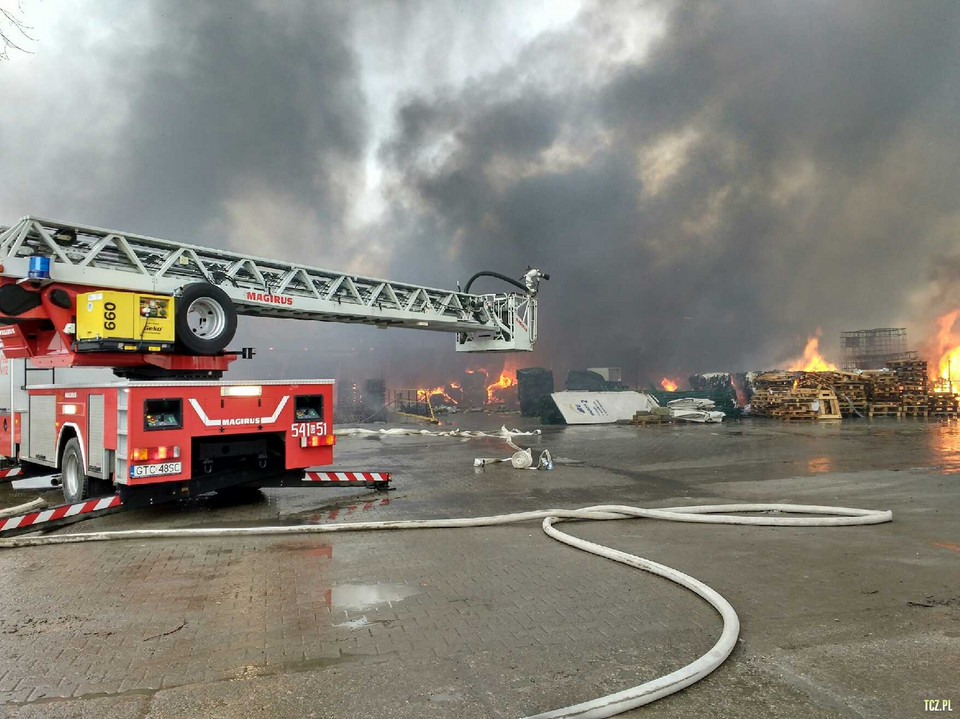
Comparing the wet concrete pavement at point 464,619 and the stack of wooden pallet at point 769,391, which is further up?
the stack of wooden pallet at point 769,391

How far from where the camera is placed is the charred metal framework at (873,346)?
1404 inches

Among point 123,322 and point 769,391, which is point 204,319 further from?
point 769,391

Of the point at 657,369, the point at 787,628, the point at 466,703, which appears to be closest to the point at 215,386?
the point at 466,703

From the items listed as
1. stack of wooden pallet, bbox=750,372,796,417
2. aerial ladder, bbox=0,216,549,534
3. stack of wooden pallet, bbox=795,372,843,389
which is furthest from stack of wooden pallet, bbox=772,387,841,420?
aerial ladder, bbox=0,216,549,534

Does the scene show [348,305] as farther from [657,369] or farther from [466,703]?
[657,369]

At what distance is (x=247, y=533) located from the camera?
6398 mm

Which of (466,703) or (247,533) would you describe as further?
(247,533)

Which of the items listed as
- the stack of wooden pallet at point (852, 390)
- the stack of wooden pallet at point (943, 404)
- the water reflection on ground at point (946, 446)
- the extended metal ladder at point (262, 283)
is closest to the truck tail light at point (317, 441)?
the extended metal ladder at point (262, 283)

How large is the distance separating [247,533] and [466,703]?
4166 mm

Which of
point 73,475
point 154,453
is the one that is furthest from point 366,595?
point 73,475

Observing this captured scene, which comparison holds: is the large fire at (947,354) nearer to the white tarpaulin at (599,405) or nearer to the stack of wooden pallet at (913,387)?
the stack of wooden pallet at (913,387)

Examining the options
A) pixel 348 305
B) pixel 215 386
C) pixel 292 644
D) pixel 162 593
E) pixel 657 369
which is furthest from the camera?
pixel 657 369

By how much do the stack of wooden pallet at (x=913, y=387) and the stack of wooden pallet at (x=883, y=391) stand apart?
10.9 inches

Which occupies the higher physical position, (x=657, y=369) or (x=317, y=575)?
(x=657, y=369)
